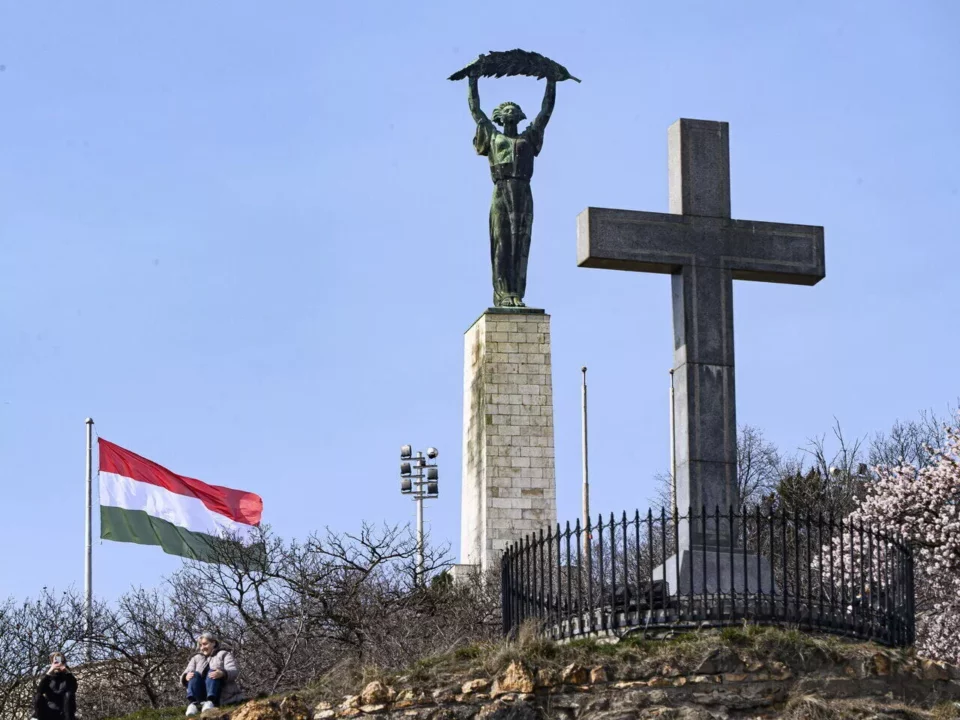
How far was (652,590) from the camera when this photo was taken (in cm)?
1511

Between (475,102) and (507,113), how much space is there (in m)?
0.81

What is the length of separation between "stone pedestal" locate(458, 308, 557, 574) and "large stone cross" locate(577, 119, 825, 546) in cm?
1953

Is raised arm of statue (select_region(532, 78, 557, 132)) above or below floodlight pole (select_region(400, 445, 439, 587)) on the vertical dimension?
above

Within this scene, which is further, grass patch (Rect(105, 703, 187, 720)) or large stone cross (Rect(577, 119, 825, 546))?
grass patch (Rect(105, 703, 187, 720))

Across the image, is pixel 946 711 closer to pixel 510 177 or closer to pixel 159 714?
pixel 159 714

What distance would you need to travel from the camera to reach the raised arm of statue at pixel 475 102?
3984 centimetres

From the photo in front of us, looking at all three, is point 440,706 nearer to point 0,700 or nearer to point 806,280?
point 806,280

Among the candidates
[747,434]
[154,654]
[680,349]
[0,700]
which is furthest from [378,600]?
[747,434]

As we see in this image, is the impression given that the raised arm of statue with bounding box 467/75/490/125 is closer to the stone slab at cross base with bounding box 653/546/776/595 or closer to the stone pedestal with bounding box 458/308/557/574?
the stone pedestal with bounding box 458/308/557/574

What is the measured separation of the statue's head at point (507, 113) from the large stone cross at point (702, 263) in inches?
870

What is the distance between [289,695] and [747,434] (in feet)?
123

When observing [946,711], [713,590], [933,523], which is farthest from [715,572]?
[933,523]

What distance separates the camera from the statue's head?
3972 cm

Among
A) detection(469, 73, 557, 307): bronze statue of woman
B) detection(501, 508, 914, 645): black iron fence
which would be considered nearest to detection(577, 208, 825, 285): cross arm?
detection(501, 508, 914, 645): black iron fence
